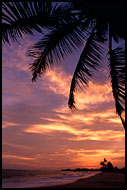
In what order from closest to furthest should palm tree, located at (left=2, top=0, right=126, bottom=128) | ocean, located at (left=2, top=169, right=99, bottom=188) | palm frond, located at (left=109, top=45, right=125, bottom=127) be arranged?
palm tree, located at (left=2, top=0, right=126, bottom=128) < palm frond, located at (left=109, top=45, right=125, bottom=127) < ocean, located at (left=2, top=169, right=99, bottom=188)

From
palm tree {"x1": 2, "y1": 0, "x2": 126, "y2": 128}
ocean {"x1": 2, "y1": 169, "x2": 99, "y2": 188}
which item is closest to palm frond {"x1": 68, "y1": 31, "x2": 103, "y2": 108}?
palm tree {"x1": 2, "y1": 0, "x2": 126, "y2": 128}

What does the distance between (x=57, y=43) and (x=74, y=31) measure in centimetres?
37

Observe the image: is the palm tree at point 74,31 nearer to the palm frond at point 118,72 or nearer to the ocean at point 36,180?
the palm frond at point 118,72

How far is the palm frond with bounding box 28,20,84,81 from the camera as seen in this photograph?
3.14 metres

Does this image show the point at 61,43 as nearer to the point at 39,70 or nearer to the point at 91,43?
the point at 91,43

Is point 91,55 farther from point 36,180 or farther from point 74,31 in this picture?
point 36,180

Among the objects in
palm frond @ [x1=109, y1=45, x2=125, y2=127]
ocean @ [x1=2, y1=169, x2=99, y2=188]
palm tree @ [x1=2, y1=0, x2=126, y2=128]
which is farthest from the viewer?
ocean @ [x1=2, y1=169, x2=99, y2=188]

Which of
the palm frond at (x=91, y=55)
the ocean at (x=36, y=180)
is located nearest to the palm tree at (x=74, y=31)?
the palm frond at (x=91, y=55)

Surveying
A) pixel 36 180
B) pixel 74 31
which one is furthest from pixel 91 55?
pixel 36 180

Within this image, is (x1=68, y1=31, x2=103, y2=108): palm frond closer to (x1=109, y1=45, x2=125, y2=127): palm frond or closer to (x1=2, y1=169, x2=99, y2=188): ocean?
(x1=109, y1=45, x2=125, y2=127): palm frond

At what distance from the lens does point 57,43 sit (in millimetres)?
3324

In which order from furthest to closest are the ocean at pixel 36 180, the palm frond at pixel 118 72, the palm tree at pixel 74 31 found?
the ocean at pixel 36 180 < the palm frond at pixel 118 72 < the palm tree at pixel 74 31

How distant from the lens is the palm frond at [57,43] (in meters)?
3.14

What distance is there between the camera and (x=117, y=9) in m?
1.83
